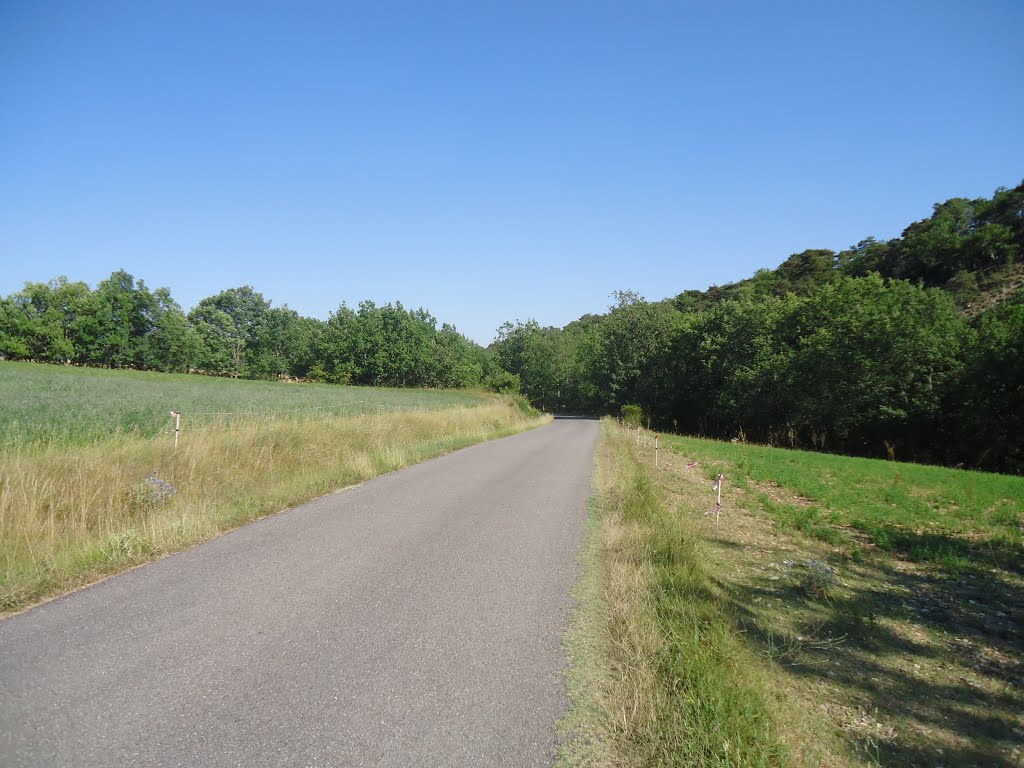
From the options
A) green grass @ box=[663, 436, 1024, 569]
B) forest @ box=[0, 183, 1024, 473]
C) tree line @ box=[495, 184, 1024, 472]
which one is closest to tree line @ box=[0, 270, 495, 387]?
forest @ box=[0, 183, 1024, 473]

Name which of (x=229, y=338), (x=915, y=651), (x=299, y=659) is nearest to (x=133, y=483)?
(x=299, y=659)

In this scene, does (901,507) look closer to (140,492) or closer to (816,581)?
(816,581)

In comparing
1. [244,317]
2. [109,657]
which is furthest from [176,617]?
[244,317]

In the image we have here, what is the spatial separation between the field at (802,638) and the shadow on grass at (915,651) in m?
0.02

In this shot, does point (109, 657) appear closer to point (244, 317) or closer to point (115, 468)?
point (115, 468)

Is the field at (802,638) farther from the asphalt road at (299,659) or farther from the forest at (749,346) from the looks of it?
the forest at (749,346)

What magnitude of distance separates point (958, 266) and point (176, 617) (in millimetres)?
84901

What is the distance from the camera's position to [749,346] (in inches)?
1630

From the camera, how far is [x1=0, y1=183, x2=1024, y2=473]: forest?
3216cm

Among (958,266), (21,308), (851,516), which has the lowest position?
(851,516)

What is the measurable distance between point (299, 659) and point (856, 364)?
38.5m

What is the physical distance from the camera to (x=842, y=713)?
3.87 m

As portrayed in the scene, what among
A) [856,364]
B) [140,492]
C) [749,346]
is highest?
[749,346]

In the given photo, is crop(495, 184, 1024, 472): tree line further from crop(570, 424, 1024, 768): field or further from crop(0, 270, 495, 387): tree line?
crop(0, 270, 495, 387): tree line
